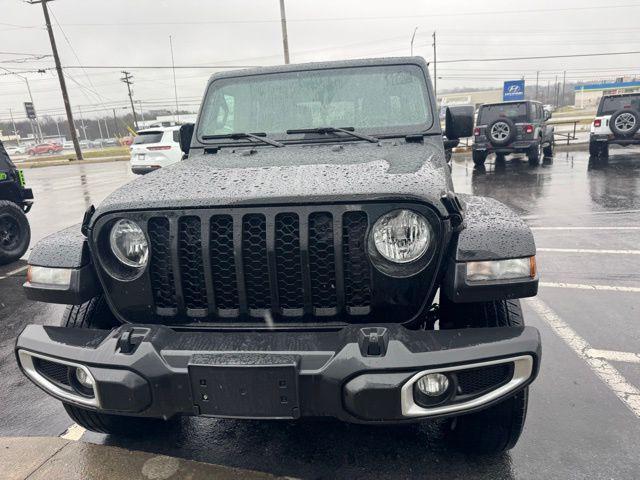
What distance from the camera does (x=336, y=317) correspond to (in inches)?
80.2

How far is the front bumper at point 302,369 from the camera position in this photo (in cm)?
175

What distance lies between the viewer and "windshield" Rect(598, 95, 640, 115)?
13.5 meters

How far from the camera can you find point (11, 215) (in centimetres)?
681

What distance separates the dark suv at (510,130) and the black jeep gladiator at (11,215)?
11064 millimetres

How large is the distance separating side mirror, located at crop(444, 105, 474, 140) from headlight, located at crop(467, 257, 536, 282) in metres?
1.77

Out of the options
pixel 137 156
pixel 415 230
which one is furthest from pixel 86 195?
pixel 415 230

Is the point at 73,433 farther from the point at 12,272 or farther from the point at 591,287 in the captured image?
the point at 12,272

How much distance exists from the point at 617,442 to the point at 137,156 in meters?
15.0

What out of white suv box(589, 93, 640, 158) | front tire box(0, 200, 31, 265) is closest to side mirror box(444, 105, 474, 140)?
front tire box(0, 200, 31, 265)

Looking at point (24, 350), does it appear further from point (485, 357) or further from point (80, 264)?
point (485, 357)

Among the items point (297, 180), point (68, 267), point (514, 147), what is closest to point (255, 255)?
Result: point (297, 180)

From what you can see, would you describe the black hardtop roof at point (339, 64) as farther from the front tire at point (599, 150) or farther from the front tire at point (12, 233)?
the front tire at point (599, 150)

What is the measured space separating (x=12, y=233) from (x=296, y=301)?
6.52 meters

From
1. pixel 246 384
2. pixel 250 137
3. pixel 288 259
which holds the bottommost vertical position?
pixel 246 384
